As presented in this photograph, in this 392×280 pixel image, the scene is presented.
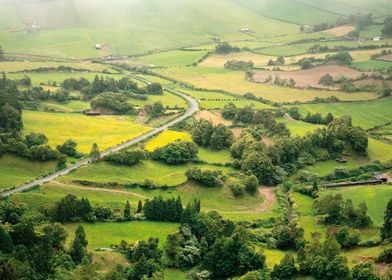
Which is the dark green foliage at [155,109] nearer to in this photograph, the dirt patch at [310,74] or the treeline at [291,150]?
the treeline at [291,150]

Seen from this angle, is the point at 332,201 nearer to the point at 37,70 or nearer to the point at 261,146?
the point at 261,146

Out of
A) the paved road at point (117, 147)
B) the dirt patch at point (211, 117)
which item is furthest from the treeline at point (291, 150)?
the paved road at point (117, 147)

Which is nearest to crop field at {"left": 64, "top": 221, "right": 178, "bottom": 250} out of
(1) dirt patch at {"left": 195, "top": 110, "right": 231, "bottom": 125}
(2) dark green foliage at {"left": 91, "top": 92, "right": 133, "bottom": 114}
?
(1) dirt patch at {"left": 195, "top": 110, "right": 231, "bottom": 125}

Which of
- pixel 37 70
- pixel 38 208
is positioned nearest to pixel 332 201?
pixel 38 208

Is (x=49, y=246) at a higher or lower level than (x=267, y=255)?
higher

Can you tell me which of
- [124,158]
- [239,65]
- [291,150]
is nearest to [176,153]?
[124,158]

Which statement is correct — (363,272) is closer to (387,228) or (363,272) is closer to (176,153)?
(387,228)
